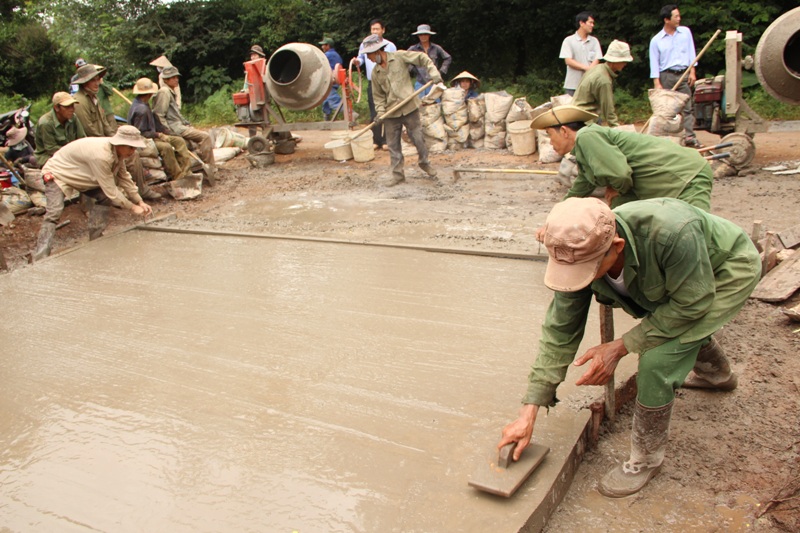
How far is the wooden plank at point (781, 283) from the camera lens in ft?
11.3

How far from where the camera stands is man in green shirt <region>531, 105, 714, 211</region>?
3.10 metres

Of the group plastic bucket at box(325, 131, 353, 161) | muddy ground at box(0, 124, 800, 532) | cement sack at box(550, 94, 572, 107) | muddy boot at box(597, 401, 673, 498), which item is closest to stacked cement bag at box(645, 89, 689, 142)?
muddy ground at box(0, 124, 800, 532)

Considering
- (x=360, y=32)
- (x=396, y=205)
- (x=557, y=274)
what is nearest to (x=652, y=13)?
(x=360, y=32)

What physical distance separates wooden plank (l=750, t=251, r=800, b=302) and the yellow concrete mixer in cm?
A: 595

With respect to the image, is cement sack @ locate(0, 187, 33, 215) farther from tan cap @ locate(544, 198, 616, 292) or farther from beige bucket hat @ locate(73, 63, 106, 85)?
tan cap @ locate(544, 198, 616, 292)

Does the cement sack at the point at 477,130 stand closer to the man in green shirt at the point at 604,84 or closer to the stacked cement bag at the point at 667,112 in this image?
the stacked cement bag at the point at 667,112

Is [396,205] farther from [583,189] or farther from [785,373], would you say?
[785,373]

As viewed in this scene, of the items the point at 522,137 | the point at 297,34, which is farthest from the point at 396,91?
the point at 297,34

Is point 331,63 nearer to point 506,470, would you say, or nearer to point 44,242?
point 44,242

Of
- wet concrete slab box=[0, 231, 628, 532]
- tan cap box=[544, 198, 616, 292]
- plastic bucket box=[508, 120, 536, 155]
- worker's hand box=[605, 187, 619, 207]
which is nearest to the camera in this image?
tan cap box=[544, 198, 616, 292]

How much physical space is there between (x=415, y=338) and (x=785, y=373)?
166 cm

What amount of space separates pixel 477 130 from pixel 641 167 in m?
5.76

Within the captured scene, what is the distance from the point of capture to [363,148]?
858 centimetres

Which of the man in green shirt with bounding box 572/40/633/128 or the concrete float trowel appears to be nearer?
the concrete float trowel
